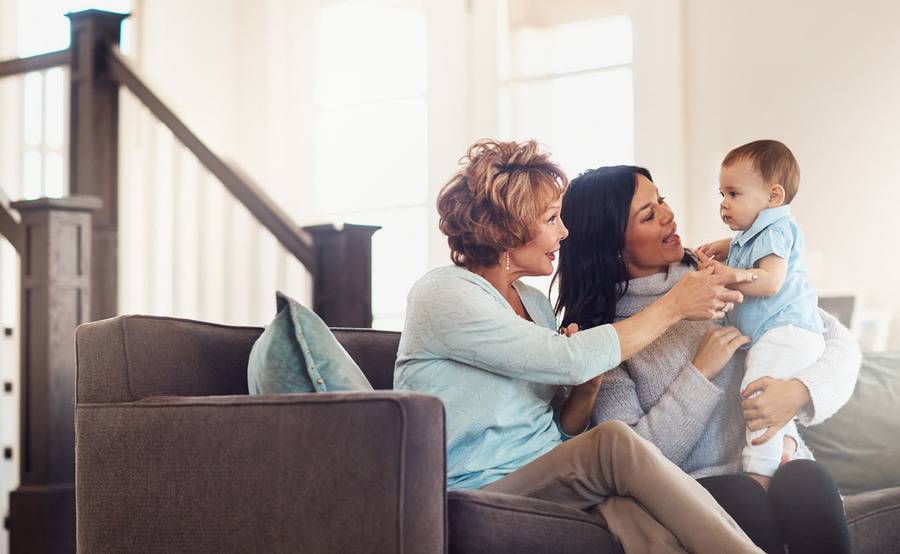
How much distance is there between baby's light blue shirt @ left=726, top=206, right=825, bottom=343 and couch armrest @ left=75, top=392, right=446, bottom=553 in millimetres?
837

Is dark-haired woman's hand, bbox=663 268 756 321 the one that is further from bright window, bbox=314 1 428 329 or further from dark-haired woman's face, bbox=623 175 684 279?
bright window, bbox=314 1 428 329

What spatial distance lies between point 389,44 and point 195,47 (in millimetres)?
1039

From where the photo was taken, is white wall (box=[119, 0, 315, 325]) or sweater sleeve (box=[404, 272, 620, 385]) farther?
white wall (box=[119, 0, 315, 325])

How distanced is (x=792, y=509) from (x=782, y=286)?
47 centimetres

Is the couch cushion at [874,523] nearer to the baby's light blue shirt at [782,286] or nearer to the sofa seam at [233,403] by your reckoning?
the baby's light blue shirt at [782,286]

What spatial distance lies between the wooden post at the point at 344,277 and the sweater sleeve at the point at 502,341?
172 cm

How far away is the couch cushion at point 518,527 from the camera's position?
1820 millimetres

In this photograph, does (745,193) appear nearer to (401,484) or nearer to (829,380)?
(829,380)

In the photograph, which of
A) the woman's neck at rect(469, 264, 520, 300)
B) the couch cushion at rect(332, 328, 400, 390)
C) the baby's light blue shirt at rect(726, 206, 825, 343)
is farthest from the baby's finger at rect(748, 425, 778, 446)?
the couch cushion at rect(332, 328, 400, 390)

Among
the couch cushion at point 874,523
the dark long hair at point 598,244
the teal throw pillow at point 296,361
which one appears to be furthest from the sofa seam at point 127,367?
the couch cushion at point 874,523

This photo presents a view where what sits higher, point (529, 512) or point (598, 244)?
point (598, 244)

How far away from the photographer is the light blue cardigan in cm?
207

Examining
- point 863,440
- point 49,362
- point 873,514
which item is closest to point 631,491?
point 873,514

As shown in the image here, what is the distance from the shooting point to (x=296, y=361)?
205cm
